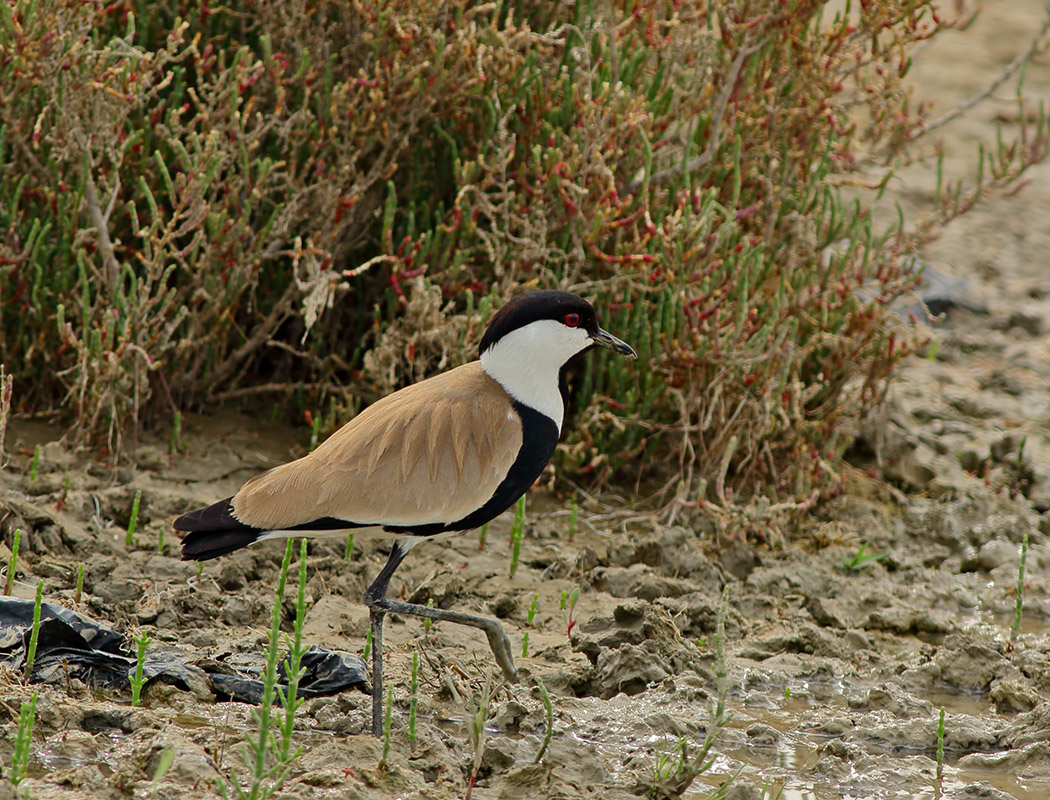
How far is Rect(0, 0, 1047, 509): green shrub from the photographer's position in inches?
221

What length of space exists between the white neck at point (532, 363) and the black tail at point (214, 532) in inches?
37.0

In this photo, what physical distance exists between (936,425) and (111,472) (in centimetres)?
430

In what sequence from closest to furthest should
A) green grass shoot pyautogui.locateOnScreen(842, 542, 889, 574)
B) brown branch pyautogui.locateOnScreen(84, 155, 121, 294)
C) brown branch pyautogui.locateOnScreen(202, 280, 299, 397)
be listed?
brown branch pyautogui.locateOnScreen(84, 155, 121, 294), green grass shoot pyautogui.locateOnScreen(842, 542, 889, 574), brown branch pyautogui.locateOnScreen(202, 280, 299, 397)

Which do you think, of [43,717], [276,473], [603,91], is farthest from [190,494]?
[603,91]

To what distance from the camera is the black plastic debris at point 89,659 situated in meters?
4.01

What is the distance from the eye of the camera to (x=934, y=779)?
402 centimetres

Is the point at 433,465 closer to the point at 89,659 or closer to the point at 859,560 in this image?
the point at 89,659

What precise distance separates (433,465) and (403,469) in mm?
95

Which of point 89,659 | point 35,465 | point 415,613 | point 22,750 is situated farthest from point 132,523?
point 22,750

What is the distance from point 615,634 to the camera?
185 inches

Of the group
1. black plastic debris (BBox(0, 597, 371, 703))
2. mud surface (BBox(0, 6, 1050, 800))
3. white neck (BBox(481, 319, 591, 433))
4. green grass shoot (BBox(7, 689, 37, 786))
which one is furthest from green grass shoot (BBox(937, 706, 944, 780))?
green grass shoot (BBox(7, 689, 37, 786))

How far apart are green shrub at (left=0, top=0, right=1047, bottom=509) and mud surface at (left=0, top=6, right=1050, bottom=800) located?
386 millimetres

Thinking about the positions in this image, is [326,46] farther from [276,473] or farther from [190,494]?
[276,473]

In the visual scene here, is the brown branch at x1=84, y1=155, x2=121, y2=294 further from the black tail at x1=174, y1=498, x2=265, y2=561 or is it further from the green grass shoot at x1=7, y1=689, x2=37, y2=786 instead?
the green grass shoot at x1=7, y1=689, x2=37, y2=786
